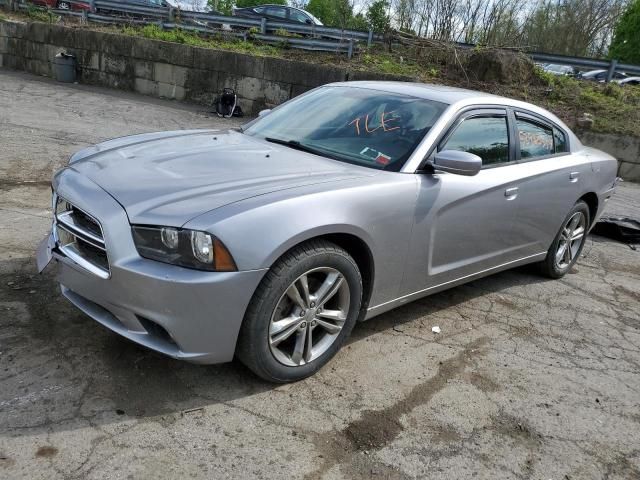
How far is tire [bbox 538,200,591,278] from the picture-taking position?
5059 mm

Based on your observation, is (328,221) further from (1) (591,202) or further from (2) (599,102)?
(2) (599,102)

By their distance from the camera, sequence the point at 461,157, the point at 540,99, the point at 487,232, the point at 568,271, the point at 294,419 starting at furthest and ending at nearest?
1. the point at 540,99
2. the point at 568,271
3. the point at 487,232
4. the point at 461,157
5. the point at 294,419

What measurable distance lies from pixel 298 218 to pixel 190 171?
73cm

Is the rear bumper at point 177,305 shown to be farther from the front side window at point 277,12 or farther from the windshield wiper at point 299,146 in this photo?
the front side window at point 277,12

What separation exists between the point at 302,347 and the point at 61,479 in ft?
4.20

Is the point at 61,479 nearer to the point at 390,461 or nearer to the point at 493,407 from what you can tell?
the point at 390,461

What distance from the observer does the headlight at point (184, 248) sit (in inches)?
101

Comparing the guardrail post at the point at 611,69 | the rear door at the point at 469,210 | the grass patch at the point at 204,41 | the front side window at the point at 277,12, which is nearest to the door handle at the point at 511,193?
the rear door at the point at 469,210

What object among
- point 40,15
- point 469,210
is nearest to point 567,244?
point 469,210

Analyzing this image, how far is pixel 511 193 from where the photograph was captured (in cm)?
411

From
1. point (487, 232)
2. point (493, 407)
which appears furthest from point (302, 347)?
point (487, 232)

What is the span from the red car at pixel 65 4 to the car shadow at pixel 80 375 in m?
17.9

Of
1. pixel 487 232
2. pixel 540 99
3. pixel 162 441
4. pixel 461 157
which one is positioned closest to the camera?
pixel 162 441

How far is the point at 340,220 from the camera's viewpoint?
297cm
